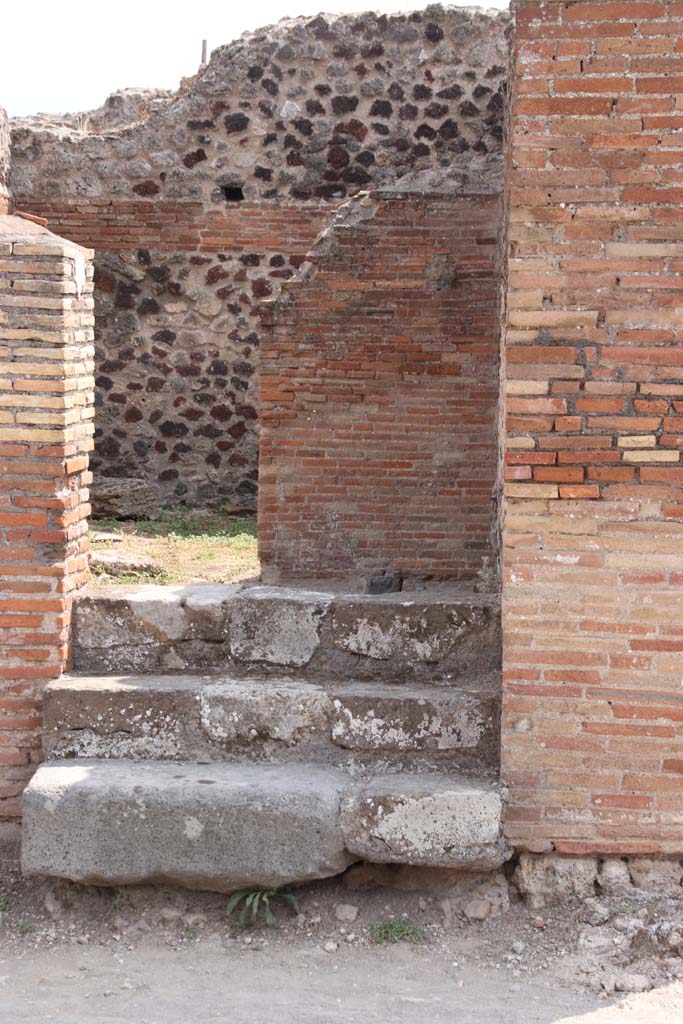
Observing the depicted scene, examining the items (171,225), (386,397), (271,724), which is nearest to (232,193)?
(171,225)

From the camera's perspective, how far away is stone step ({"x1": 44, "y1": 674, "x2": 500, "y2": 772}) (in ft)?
13.3

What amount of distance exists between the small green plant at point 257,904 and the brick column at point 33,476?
3.16 ft

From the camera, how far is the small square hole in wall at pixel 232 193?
11.1 m

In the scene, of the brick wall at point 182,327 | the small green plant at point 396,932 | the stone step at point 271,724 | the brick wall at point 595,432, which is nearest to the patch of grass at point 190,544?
the brick wall at point 182,327

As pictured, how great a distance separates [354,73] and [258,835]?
8797mm

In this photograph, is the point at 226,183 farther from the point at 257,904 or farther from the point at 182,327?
the point at 257,904

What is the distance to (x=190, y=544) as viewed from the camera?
9859 mm

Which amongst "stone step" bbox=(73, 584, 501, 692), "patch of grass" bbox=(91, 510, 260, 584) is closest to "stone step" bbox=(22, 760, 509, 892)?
"stone step" bbox=(73, 584, 501, 692)

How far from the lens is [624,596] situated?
374cm

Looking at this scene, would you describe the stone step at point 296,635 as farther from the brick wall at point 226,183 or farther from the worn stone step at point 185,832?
the brick wall at point 226,183

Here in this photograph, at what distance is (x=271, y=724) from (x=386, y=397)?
13.7ft

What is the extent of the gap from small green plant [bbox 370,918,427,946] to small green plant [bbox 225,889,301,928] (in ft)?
0.94

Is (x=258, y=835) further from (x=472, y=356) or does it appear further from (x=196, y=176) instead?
(x=196, y=176)

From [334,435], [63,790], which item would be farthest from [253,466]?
[63,790]
